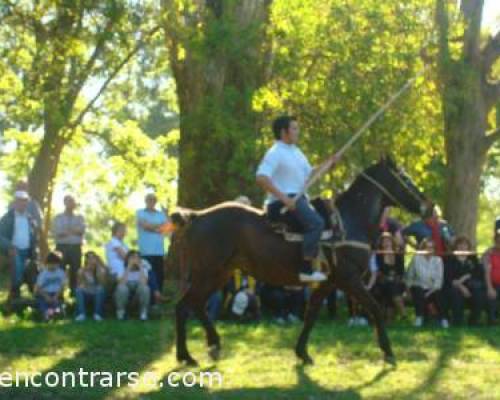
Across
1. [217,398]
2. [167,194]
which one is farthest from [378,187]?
[167,194]

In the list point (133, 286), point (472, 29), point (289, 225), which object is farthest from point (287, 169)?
point (472, 29)

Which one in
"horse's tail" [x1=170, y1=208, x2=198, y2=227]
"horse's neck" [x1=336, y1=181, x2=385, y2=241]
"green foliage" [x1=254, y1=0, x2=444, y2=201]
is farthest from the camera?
"green foliage" [x1=254, y1=0, x2=444, y2=201]

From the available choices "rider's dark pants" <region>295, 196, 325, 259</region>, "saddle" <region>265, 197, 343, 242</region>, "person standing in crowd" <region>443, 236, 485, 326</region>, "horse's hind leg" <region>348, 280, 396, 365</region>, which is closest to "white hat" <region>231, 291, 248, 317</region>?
"person standing in crowd" <region>443, 236, 485, 326</region>

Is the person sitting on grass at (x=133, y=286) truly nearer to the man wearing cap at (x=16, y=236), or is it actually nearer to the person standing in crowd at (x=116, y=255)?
the person standing in crowd at (x=116, y=255)

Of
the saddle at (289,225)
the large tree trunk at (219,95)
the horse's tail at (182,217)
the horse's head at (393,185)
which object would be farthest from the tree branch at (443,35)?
the horse's tail at (182,217)

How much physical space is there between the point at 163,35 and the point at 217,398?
1240 centimetres

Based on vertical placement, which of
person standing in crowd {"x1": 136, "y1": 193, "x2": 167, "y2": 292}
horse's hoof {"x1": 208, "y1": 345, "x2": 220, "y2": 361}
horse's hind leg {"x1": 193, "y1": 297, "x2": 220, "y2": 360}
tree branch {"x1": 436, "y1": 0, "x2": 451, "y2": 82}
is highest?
tree branch {"x1": 436, "y1": 0, "x2": 451, "y2": 82}

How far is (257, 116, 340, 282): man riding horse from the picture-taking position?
13.0 m

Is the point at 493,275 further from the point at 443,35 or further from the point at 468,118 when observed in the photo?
the point at 468,118

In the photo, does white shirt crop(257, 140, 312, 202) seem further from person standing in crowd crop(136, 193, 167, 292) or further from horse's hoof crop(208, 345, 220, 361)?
person standing in crowd crop(136, 193, 167, 292)

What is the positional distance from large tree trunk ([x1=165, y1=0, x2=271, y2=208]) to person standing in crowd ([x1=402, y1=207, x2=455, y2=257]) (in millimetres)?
3220

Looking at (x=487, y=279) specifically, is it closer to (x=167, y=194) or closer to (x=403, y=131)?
(x=403, y=131)

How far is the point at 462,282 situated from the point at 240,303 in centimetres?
333

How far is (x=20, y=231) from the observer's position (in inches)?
746
